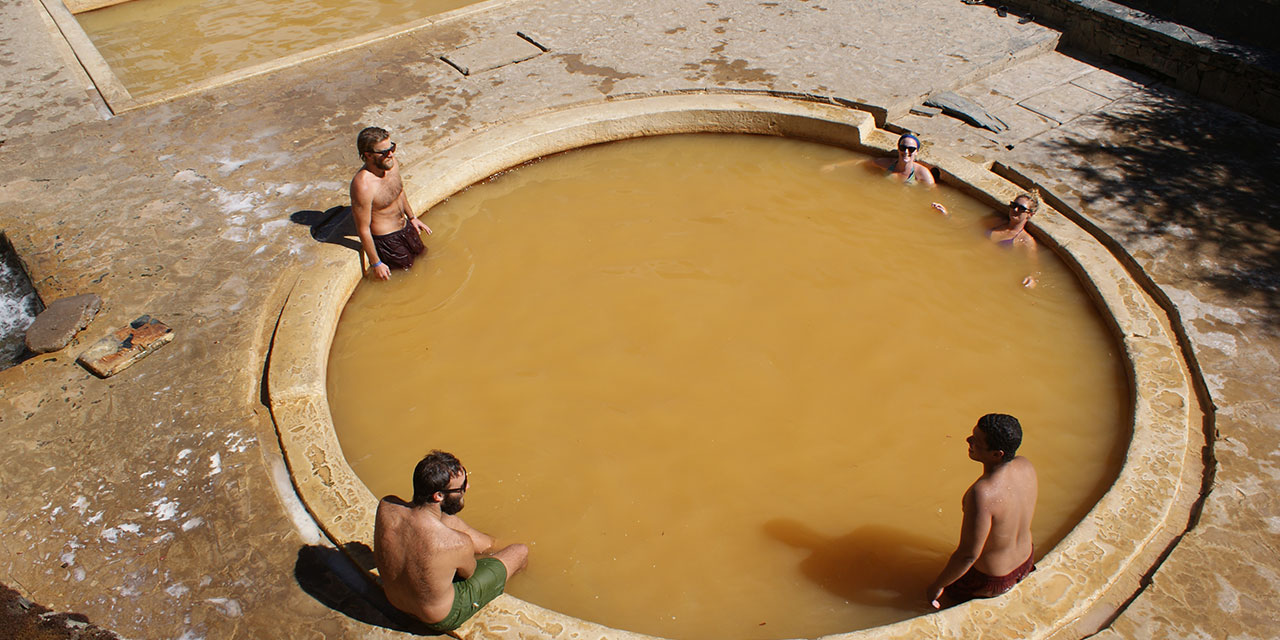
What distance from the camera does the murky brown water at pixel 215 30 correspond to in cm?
923

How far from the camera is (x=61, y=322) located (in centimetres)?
516

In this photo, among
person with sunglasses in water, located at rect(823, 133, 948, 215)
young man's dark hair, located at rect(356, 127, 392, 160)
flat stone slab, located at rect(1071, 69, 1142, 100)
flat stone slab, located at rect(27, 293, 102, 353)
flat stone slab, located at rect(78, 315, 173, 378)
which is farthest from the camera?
flat stone slab, located at rect(1071, 69, 1142, 100)

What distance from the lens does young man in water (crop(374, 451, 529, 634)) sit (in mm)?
3338

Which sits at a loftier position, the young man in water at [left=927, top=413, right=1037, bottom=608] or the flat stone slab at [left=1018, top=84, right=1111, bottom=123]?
the flat stone slab at [left=1018, top=84, right=1111, bottom=123]

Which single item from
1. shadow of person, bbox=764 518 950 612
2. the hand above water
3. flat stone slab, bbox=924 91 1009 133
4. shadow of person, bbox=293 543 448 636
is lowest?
shadow of person, bbox=764 518 950 612

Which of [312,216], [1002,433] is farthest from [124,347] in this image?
[1002,433]

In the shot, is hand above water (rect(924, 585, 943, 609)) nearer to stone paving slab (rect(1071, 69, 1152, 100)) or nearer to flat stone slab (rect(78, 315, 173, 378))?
flat stone slab (rect(78, 315, 173, 378))

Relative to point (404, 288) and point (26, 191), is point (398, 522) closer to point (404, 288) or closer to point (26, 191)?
point (404, 288)

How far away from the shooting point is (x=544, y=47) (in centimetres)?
859

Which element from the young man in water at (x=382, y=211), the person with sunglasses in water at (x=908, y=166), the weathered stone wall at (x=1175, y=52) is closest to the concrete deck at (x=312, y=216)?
the weathered stone wall at (x=1175, y=52)

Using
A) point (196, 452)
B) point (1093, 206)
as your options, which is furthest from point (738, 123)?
point (196, 452)

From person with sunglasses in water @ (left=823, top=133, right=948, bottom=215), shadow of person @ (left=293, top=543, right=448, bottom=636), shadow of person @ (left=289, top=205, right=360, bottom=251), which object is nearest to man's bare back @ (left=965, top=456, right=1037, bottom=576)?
shadow of person @ (left=293, top=543, right=448, bottom=636)

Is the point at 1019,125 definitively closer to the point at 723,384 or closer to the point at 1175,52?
the point at 1175,52

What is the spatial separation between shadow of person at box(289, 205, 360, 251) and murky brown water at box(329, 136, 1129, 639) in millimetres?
427
